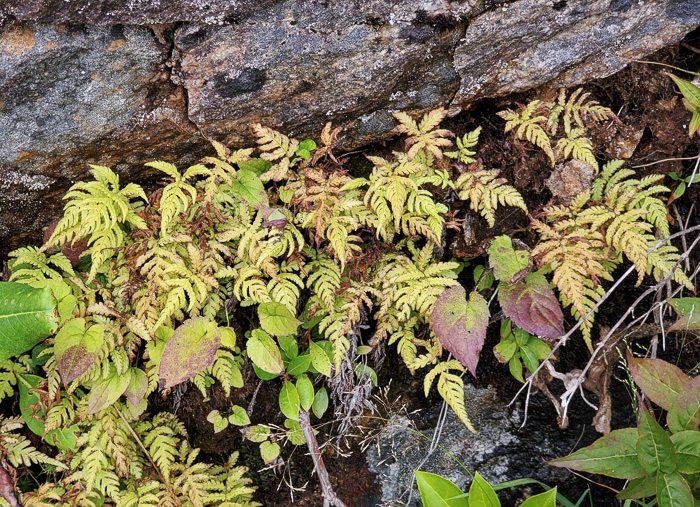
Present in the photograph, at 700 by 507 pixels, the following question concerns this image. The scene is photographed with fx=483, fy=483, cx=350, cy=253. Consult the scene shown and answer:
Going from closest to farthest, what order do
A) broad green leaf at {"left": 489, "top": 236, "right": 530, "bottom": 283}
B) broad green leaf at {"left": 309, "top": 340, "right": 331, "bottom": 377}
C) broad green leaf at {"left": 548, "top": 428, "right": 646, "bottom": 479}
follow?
broad green leaf at {"left": 548, "top": 428, "right": 646, "bottom": 479}
broad green leaf at {"left": 489, "top": 236, "right": 530, "bottom": 283}
broad green leaf at {"left": 309, "top": 340, "right": 331, "bottom": 377}

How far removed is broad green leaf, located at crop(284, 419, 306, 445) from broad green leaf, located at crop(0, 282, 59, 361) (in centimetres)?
154

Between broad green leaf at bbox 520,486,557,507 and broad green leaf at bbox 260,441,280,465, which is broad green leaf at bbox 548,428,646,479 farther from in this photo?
broad green leaf at bbox 260,441,280,465

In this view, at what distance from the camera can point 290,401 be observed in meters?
3.05

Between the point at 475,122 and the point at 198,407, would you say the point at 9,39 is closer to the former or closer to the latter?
the point at 198,407

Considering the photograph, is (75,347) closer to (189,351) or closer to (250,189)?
(189,351)

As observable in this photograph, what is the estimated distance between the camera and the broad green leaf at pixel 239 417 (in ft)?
10.6

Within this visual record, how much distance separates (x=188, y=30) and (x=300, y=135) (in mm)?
853

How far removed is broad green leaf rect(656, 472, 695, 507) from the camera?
82.5 inches

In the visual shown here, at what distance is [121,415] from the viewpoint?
309 centimetres

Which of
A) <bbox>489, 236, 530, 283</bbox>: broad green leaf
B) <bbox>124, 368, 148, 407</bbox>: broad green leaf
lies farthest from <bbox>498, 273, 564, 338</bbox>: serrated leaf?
<bbox>124, 368, 148, 407</bbox>: broad green leaf

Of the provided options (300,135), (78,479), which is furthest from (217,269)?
(78,479)

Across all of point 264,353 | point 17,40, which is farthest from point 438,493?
point 17,40

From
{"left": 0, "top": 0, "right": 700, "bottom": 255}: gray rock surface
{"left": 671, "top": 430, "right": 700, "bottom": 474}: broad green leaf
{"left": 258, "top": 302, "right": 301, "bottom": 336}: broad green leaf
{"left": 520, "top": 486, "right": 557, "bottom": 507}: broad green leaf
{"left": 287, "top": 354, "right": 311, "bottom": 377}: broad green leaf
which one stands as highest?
{"left": 0, "top": 0, "right": 700, "bottom": 255}: gray rock surface

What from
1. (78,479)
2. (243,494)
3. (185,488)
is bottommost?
(243,494)
